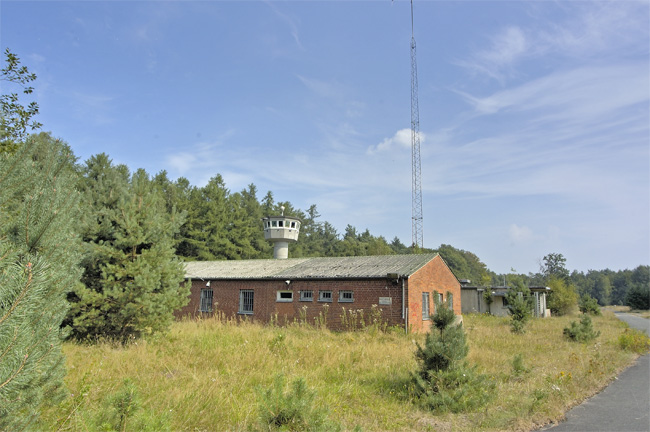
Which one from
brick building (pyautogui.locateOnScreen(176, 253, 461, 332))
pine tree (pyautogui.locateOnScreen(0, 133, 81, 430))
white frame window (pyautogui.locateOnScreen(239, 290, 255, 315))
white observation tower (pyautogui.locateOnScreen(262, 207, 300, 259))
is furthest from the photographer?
white observation tower (pyautogui.locateOnScreen(262, 207, 300, 259))

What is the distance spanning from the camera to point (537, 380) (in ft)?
30.0

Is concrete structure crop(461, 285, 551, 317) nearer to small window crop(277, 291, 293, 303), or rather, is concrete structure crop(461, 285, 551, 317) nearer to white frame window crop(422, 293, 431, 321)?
white frame window crop(422, 293, 431, 321)

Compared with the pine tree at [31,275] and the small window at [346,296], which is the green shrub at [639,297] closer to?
the small window at [346,296]

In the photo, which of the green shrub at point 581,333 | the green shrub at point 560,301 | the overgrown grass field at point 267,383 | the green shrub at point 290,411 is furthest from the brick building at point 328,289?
the green shrub at point 560,301

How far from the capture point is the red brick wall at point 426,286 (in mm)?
18906

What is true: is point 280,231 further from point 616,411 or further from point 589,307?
point 589,307

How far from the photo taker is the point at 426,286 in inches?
824

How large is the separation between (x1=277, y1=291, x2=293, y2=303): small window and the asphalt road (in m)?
14.5

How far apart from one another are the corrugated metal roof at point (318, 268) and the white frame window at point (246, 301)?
96 cm

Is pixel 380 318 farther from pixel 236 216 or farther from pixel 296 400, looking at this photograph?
pixel 236 216

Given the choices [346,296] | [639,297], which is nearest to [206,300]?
[346,296]

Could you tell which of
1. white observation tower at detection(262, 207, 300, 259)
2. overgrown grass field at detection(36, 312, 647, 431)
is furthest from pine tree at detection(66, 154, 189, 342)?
white observation tower at detection(262, 207, 300, 259)

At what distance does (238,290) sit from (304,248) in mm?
50151

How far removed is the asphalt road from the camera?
6605mm
